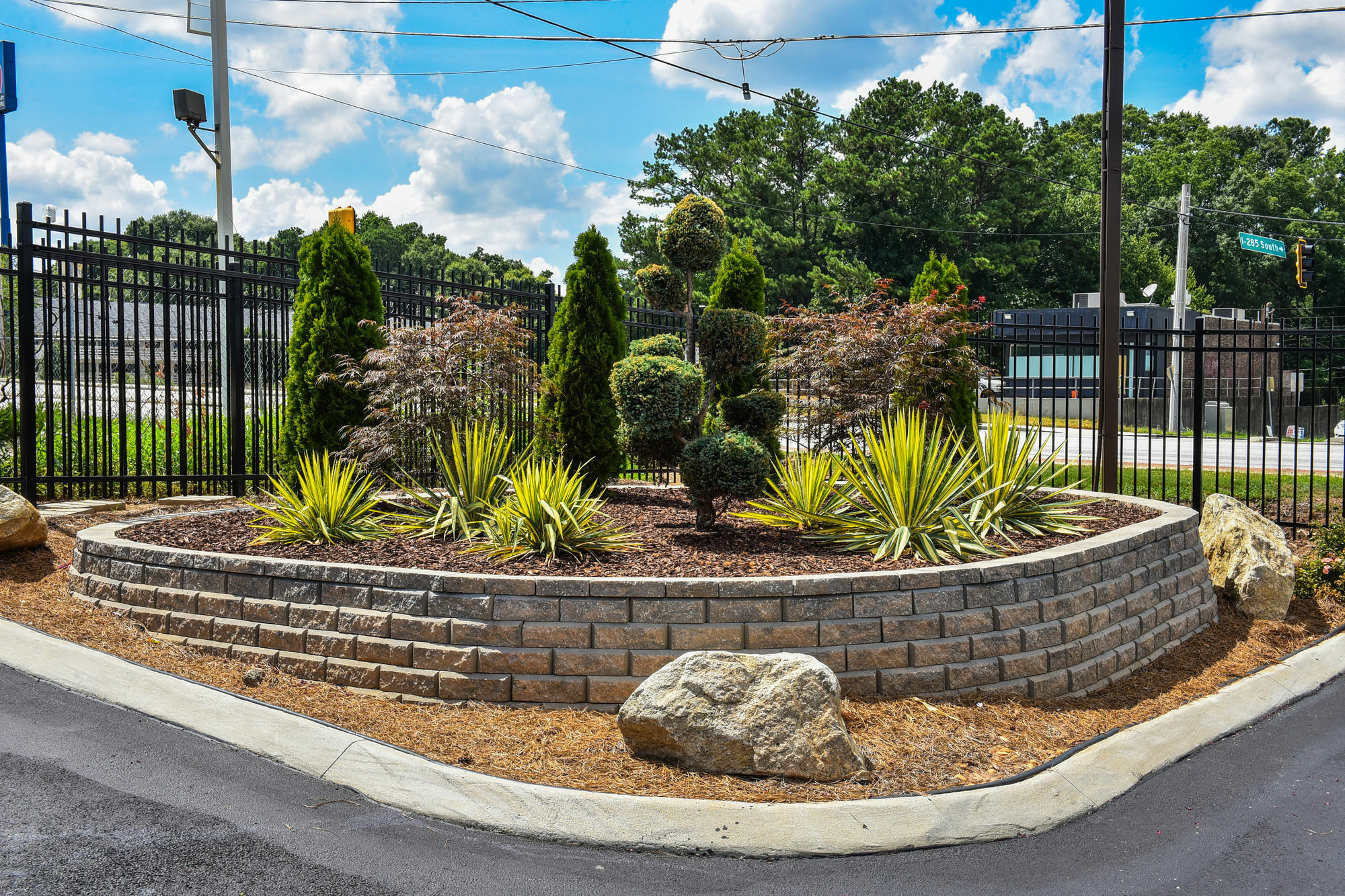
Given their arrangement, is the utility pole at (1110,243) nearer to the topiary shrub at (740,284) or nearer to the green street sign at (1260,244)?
the topiary shrub at (740,284)

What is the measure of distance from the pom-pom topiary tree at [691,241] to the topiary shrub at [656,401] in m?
0.61

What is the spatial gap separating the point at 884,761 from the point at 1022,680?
1334 mm

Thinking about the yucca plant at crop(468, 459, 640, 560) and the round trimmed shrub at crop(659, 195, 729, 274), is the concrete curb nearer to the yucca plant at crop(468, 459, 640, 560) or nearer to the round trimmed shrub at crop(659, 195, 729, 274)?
the yucca plant at crop(468, 459, 640, 560)

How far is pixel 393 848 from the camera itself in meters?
3.42

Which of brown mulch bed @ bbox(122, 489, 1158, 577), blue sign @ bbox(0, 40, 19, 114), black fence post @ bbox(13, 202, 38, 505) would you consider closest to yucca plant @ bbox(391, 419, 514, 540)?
brown mulch bed @ bbox(122, 489, 1158, 577)

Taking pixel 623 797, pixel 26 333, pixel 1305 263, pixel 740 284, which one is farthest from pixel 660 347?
pixel 1305 263

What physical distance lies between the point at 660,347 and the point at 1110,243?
15.1 feet

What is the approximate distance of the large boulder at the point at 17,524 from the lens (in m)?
6.59

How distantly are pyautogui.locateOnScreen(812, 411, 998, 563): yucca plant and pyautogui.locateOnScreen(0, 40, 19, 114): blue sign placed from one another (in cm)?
1419

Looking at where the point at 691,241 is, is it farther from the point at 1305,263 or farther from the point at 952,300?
the point at 1305,263

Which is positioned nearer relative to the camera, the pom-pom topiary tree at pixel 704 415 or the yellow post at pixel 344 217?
the pom-pom topiary tree at pixel 704 415

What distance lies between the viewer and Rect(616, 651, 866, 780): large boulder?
4082 mm

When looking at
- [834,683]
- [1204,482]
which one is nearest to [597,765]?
[834,683]

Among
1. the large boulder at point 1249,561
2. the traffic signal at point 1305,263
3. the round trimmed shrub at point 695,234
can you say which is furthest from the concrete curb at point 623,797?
the traffic signal at point 1305,263
